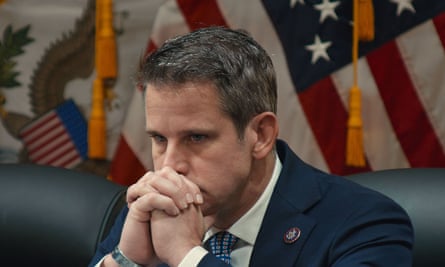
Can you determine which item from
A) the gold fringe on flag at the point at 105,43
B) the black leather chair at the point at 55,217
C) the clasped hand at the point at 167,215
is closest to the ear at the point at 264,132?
the clasped hand at the point at 167,215

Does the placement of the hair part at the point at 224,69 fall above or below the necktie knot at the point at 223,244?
above

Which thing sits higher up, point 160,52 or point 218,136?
point 160,52

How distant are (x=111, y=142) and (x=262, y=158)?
1802 mm

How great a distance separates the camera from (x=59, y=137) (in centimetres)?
410

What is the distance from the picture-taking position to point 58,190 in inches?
115

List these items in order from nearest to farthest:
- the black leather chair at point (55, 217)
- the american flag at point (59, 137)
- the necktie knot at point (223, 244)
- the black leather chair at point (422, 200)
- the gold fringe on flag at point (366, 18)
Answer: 1. the necktie knot at point (223, 244)
2. the black leather chair at point (422, 200)
3. the black leather chair at point (55, 217)
4. the gold fringe on flag at point (366, 18)
5. the american flag at point (59, 137)

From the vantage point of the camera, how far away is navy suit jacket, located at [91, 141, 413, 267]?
2.18 meters

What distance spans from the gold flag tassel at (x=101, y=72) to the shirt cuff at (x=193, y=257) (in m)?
1.85

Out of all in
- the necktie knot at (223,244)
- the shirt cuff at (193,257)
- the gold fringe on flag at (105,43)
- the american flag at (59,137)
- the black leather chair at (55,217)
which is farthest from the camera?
the american flag at (59,137)

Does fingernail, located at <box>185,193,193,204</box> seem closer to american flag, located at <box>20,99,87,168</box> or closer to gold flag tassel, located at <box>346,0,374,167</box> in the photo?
gold flag tassel, located at <box>346,0,374,167</box>

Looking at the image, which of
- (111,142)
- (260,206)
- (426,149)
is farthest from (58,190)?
(426,149)

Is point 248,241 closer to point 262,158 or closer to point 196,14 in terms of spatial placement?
point 262,158

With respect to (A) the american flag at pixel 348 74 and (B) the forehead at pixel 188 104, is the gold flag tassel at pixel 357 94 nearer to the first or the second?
(A) the american flag at pixel 348 74

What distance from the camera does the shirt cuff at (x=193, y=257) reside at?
2086 millimetres
